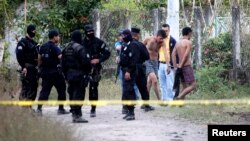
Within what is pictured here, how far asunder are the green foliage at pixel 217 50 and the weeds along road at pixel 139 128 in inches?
169

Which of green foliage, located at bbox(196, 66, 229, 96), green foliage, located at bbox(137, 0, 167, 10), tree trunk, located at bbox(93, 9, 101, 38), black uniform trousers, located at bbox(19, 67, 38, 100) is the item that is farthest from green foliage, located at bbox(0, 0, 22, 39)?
black uniform trousers, located at bbox(19, 67, 38, 100)

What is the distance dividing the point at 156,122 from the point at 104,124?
966mm

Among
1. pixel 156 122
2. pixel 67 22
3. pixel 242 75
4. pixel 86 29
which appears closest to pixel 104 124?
pixel 156 122

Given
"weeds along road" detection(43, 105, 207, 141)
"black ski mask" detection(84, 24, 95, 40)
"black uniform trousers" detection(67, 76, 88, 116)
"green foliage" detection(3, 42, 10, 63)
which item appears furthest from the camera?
"green foliage" detection(3, 42, 10, 63)

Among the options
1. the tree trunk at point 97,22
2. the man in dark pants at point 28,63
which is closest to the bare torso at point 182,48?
the man in dark pants at point 28,63

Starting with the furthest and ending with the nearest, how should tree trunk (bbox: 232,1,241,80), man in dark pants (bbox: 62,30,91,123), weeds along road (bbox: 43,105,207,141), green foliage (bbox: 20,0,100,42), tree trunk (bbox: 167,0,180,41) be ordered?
green foliage (bbox: 20,0,100,42)
tree trunk (bbox: 232,1,241,80)
tree trunk (bbox: 167,0,180,41)
man in dark pants (bbox: 62,30,91,123)
weeds along road (bbox: 43,105,207,141)

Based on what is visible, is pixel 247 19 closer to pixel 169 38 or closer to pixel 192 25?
pixel 192 25

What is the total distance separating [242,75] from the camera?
1552 cm

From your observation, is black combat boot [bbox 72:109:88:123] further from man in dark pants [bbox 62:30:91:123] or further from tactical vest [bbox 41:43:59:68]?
tactical vest [bbox 41:43:59:68]

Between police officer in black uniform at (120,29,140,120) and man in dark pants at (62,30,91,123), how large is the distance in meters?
0.71

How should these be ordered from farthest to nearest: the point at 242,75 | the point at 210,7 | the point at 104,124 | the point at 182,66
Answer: the point at 210,7 < the point at 242,75 < the point at 182,66 < the point at 104,124

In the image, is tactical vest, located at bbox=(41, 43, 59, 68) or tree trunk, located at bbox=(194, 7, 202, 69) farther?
tree trunk, located at bbox=(194, 7, 202, 69)

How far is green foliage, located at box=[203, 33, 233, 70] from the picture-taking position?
1625 cm

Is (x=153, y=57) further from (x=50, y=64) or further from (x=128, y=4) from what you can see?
(x=128, y=4)
